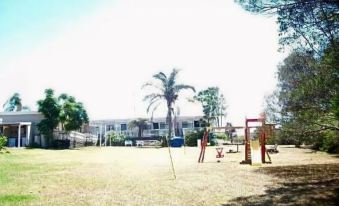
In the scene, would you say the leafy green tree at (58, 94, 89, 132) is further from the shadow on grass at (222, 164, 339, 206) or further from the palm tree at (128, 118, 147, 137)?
the shadow on grass at (222, 164, 339, 206)

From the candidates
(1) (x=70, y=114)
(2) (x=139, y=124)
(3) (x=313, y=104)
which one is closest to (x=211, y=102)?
(2) (x=139, y=124)

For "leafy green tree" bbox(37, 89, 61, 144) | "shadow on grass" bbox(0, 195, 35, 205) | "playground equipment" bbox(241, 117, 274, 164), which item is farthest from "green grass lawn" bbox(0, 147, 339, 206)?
"leafy green tree" bbox(37, 89, 61, 144)

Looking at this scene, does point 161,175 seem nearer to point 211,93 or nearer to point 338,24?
point 338,24

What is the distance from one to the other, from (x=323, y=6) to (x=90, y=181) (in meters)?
9.45

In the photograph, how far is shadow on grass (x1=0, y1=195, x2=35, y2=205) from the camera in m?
10.0

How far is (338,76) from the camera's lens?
44.7ft

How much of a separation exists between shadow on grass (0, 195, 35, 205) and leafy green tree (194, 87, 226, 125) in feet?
235

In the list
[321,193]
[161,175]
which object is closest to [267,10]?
[321,193]

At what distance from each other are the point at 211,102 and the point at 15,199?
73976 mm

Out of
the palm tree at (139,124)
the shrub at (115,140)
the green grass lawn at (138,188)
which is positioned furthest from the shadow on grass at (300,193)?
the palm tree at (139,124)

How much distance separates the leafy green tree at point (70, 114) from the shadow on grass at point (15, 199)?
38.2 meters

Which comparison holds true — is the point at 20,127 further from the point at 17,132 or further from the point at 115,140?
the point at 115,140

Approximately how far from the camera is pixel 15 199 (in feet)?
34.1

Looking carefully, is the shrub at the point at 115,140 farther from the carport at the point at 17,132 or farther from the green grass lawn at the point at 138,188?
the green grass lawn at the point at 138,188
